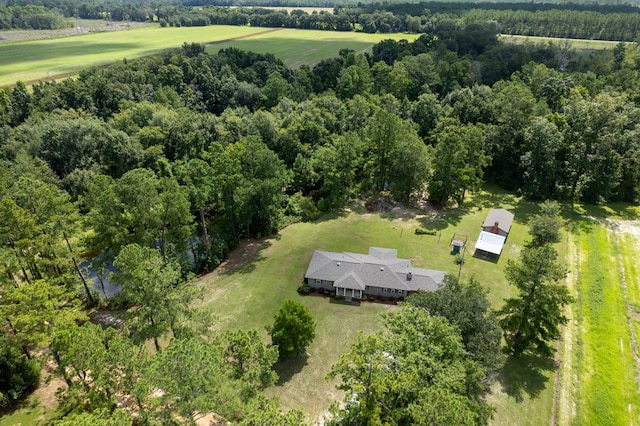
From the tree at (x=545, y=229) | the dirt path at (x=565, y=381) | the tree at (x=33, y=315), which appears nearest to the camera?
the tree at (x=33, y=315)

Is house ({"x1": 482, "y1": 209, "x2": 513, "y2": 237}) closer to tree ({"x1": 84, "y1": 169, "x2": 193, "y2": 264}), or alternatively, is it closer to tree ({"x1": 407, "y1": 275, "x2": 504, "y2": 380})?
tree ({"x1": 407, "y1": 275, "x2": 504, "y2": 380})

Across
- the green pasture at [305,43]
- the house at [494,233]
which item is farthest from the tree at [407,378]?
the green pasture at [305,43]

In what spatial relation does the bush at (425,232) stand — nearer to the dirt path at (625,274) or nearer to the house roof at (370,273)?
the house roof at (370,273)

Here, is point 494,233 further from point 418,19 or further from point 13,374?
point 418,19

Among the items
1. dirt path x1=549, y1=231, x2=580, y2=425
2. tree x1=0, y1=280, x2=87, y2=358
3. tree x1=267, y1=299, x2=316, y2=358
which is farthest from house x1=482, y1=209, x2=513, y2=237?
tree x1=0, y1=280, x2=87, y2=358

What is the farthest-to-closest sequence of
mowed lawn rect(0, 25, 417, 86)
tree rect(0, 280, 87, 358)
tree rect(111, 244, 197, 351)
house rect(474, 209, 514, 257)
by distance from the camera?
mowed lawn rect(0, 25, 417, 86)
house rect(474, 209, 514, 257)
tree rect(111, 244, 197, 351)
tree rect(0, 280, 87, 358)

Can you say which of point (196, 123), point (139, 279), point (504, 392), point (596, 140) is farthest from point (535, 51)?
point (139, 279)

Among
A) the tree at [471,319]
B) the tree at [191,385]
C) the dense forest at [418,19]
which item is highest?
A: the dense forest at [418,19]

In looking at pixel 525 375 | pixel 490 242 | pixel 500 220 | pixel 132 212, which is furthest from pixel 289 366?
pixel 500 220

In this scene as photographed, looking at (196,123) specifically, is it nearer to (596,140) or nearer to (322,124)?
(322,124)
